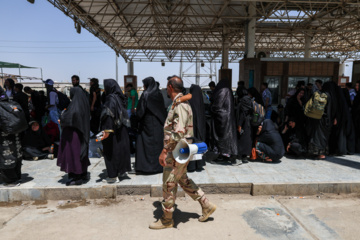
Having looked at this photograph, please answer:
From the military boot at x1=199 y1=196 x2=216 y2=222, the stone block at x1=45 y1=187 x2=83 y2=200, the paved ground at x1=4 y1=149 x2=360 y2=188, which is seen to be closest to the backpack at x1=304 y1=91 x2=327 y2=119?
the paved ground at x1=4 y1=149 x2=360 y2=188

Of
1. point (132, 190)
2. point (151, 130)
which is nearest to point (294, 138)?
point (151, 130)

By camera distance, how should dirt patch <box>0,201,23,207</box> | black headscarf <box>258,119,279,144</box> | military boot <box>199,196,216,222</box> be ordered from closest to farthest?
1. military boot <box>199,196,216,222</box>
2. dirt patch <box>0,201,23,207</box>
3. black headscarf <box>258,119,279,144</box>

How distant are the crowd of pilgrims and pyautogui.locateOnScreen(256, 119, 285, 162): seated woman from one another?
0.7 inches

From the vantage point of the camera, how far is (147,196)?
3.67 metres

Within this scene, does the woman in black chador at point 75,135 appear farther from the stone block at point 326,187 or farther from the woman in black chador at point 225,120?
the stone block at point 326,187

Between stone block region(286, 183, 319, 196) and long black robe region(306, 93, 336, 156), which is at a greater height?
long black robe region(306, 93, 336, 156)

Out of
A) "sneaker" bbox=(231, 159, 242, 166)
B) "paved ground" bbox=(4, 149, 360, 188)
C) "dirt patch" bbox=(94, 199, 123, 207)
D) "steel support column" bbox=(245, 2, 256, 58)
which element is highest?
"steel support column" bbox=(245, 2, 256, 58)

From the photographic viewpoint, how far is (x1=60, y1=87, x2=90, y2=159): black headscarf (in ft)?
11.3

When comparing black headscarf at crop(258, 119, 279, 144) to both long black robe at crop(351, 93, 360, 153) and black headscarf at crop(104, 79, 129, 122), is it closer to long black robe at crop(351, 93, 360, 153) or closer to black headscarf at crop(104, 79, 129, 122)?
long black robe at crop(351, 93, 360, 153)

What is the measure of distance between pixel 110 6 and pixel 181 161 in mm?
10570

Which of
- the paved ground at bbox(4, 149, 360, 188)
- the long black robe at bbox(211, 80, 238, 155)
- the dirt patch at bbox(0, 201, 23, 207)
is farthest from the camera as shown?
the long black robe at bbox(211, 80, 238, 155)

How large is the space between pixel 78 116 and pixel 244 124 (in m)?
2.94

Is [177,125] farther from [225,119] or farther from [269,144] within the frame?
[269,144]

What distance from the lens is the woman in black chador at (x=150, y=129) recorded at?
3904mm
